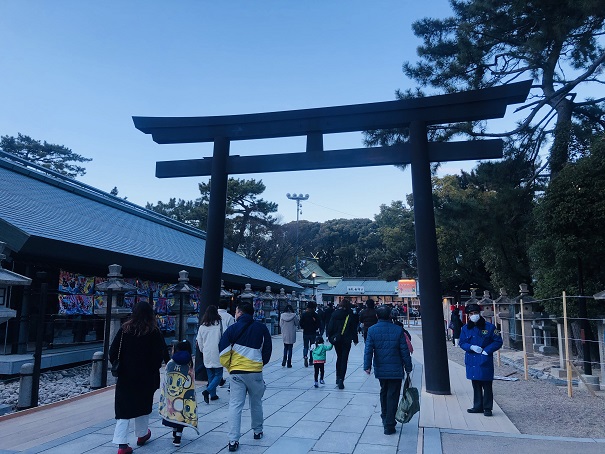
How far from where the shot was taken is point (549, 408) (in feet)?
23.4

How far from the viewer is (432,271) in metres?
7.71

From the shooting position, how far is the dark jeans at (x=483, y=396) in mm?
6254

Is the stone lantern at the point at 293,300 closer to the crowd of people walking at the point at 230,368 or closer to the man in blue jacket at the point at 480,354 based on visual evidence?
the man in blue jacket at the point at 480,354

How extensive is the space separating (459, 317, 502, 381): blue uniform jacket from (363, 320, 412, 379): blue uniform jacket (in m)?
1.16

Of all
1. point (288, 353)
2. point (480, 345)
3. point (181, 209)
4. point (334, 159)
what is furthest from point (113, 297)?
point (181, 209)

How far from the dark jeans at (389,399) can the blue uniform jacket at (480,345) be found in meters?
1.28

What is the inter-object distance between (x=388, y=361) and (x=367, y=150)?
4.50 meters

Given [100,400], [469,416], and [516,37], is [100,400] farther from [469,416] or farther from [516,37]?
[516,37]

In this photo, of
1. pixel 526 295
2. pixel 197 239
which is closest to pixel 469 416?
pixel 526 295

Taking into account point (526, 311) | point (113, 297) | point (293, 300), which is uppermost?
point (113, 297)

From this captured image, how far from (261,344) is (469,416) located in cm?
331

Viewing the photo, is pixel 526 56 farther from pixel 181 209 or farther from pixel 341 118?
pixel 181 209

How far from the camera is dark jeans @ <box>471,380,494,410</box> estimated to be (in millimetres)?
6254

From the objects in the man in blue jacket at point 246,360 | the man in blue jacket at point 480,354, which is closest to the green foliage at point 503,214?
the man in blue jacket at point 480,354
